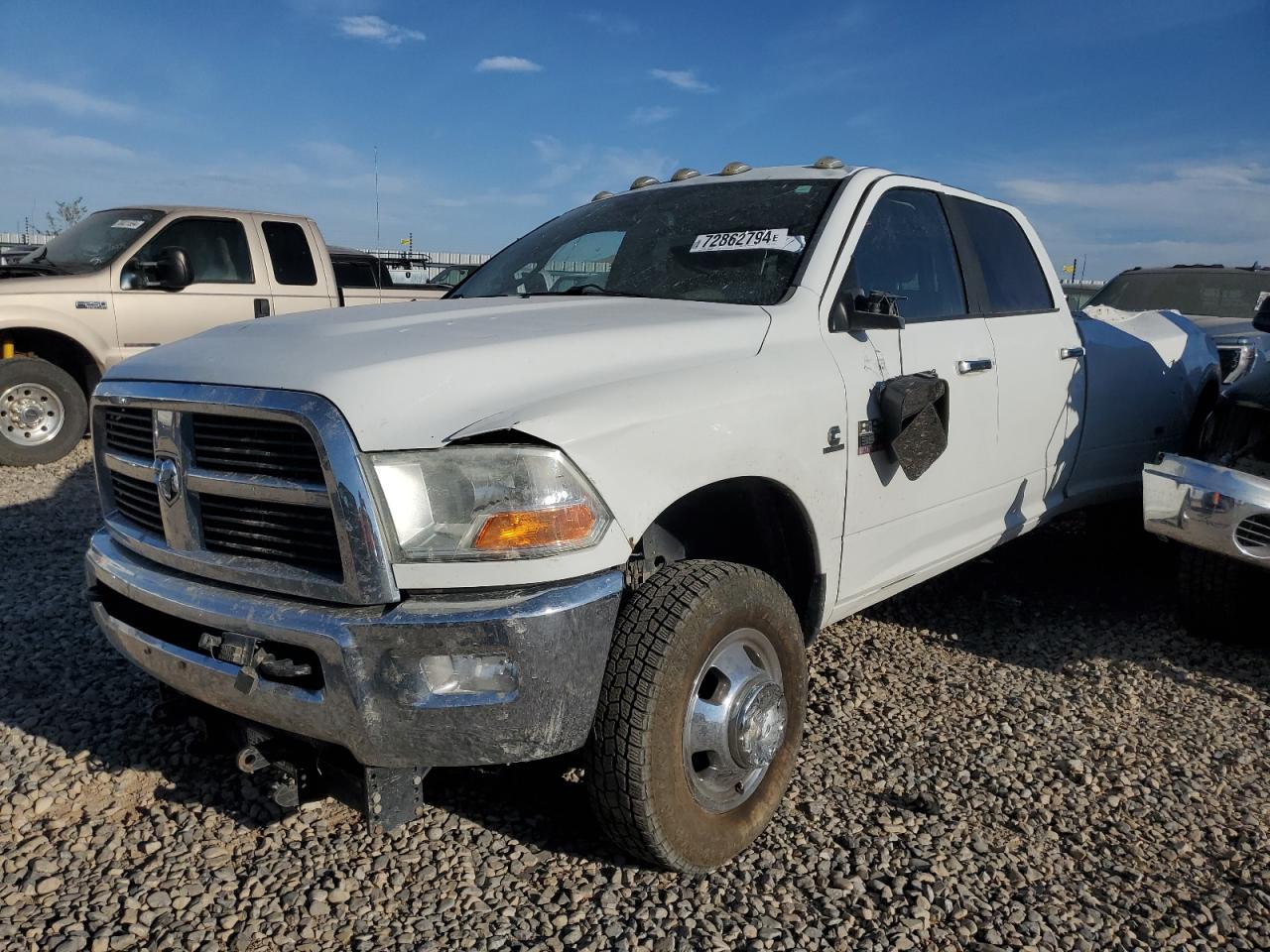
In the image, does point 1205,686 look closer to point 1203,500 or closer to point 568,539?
point 1203,500

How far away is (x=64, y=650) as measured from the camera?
4.03 m

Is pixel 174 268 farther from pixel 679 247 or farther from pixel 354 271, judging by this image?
pixel 679 247

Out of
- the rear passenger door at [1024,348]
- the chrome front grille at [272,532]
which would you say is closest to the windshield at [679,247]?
the rear passenger door at [1024,348]

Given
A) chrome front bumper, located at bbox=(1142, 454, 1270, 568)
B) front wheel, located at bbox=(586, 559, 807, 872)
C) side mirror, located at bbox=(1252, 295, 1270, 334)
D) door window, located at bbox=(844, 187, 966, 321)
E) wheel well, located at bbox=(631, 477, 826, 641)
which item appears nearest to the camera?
front wheel, located at bbox=(586, 559, 807, 872)

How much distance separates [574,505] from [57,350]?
24.7ft

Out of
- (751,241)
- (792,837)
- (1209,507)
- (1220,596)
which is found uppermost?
(751,241)

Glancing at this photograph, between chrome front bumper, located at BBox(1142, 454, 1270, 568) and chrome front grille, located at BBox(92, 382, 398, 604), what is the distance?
305 centimetres

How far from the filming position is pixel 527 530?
6.98 ft

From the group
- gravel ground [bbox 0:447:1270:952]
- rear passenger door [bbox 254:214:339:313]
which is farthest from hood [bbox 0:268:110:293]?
gravel ground [bbox 0:447:1270:952]

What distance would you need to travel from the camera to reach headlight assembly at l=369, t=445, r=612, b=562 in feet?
6.93

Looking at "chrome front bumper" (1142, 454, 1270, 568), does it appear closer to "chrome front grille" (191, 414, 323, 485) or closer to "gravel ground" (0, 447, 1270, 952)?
"gravel ground" (0, 447, 1270, 952)

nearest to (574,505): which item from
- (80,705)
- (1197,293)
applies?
(80,705)

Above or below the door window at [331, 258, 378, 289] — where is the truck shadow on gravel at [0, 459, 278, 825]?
below

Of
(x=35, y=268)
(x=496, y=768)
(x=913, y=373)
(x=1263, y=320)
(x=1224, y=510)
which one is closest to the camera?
(x=496, y=768)
